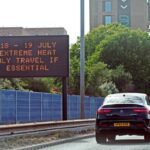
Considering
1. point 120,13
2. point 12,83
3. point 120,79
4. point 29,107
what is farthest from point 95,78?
point 120,13

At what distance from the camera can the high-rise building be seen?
416ft

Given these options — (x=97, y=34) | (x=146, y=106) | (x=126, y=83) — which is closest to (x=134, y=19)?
(x=97, y=34)

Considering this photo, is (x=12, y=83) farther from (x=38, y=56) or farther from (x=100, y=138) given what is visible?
(x=100, y=138)

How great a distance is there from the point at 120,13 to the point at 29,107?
96.8 meters

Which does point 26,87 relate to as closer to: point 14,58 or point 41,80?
point 41,80

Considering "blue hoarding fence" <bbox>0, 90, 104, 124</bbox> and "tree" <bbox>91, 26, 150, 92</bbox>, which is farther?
"tree" <bbox>91, 26, 150, 92</bbox>

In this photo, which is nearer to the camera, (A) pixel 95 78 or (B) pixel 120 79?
(A) pixel 95 78

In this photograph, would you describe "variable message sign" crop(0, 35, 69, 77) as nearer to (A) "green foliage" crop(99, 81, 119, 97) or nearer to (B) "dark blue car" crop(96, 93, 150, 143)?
(B) "dark blue car" crop(96, 93, 150, 143)

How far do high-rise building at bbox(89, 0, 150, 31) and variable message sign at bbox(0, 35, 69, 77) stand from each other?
96.7 metres

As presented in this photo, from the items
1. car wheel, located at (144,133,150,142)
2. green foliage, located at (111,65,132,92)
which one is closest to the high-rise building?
green foliage, located at (111,65,132,92)

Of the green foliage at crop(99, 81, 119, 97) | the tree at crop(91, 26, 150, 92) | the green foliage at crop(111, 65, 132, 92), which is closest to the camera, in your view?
the green foliage at crop(99, 81, 119, 97)

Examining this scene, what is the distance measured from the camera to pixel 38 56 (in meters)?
30.6

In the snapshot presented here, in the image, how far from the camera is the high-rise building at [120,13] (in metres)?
127

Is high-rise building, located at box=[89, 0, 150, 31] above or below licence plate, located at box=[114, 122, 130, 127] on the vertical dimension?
above
